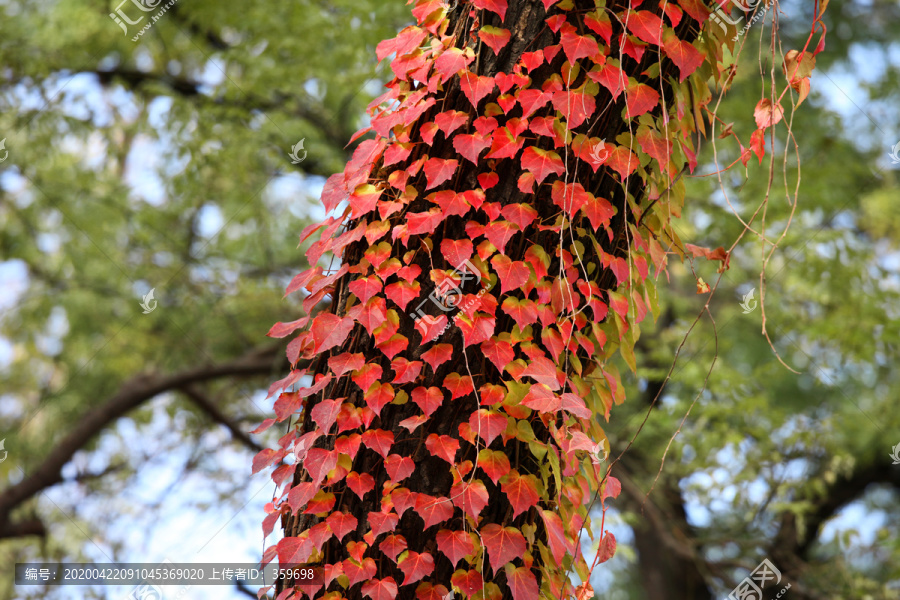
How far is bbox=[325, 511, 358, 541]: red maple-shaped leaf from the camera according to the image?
1.44 m

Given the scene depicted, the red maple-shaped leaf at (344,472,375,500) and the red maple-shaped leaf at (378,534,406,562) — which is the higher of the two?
the red maple-shaped leaf at (344,472,375,500)

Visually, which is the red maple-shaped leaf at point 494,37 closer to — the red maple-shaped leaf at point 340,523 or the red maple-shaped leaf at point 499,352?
the red maple-shaped leaf at point 499,352

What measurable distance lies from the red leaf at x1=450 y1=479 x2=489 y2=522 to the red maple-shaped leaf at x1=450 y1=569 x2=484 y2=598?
108 mm

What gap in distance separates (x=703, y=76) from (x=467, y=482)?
1.00 m

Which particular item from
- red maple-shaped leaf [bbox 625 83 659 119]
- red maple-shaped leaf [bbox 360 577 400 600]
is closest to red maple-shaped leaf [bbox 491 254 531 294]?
red maple-shaped leaf [bbox 625 83 659 119]

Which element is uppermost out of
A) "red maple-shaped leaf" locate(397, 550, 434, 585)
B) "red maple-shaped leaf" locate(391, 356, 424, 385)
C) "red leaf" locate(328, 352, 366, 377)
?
"red leaf" locate(328, 352, 366, 377)

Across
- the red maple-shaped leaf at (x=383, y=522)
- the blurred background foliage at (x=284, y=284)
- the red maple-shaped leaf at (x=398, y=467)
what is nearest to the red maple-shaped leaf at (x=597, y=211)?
the red maple-shaped leaf at (x=398, y=467)

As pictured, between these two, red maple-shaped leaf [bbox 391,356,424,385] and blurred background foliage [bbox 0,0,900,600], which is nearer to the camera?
red maple-shaped leaf [bbox 391,356,424,385]

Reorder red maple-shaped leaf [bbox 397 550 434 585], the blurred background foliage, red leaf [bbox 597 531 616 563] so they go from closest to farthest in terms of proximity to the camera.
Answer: red maple-shaped leaf [bbox 397 550 434 585]
red leaf [bbox 597 531 616 563]
the blurred background foliage

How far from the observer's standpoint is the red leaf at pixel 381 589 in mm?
1389

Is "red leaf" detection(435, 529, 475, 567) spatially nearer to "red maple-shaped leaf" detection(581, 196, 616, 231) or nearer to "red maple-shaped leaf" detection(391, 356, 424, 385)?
"red maple-shaped leaf" detection(391, 356, 424, 385)

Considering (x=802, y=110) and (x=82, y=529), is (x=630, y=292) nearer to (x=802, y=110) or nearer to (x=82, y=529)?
(x=802, y=110)

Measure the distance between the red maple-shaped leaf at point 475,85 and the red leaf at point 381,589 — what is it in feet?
3.18

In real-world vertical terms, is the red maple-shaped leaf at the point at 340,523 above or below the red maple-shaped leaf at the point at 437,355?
below
